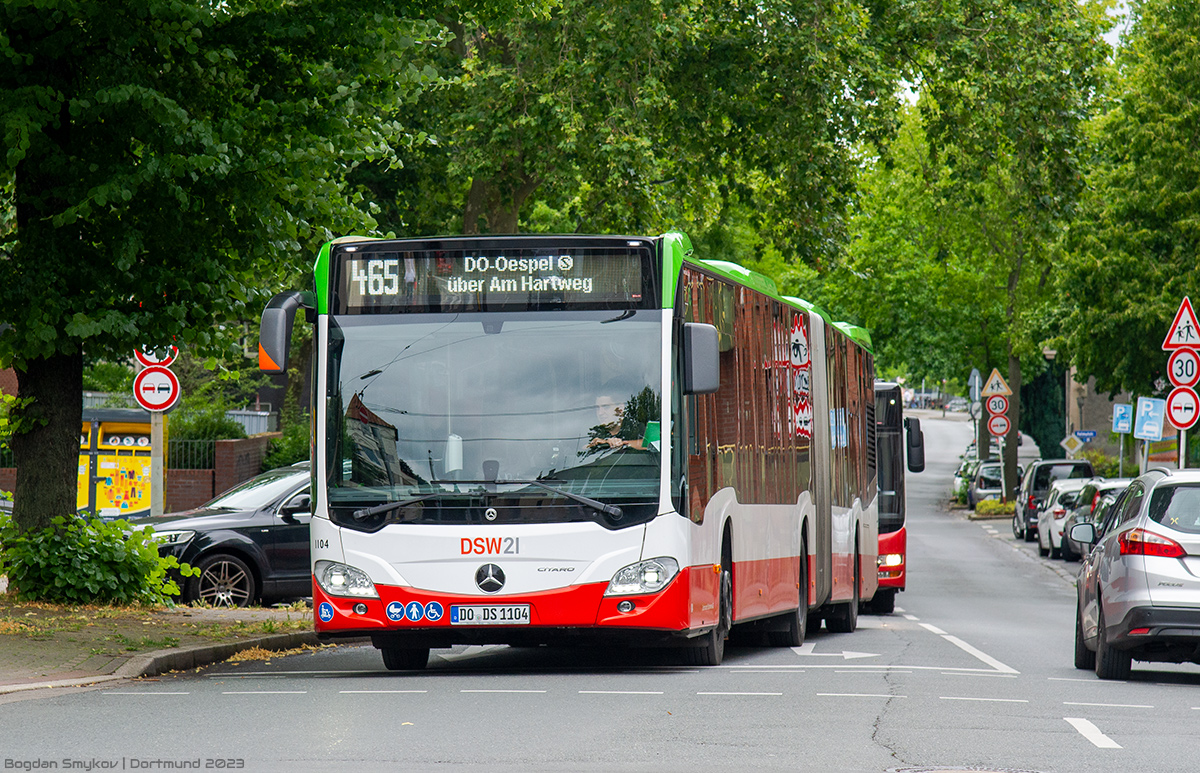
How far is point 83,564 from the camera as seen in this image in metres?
14.7

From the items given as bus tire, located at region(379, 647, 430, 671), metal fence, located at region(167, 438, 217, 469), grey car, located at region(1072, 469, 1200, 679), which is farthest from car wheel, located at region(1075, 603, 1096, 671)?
metal fence, located at region(167, 438, 217, 469)

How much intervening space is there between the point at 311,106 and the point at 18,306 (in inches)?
111

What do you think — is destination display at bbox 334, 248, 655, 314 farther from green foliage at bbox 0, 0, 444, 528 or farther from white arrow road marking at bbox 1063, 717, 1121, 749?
white arrow road marking at bbox 1063, 717, 1121, 749

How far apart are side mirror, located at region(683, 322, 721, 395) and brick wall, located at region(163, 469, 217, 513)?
20811mm

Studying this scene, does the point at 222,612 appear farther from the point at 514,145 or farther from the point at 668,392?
the point at 514,145

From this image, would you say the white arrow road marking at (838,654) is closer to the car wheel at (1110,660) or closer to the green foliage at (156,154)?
the car wheel at (1110,660)

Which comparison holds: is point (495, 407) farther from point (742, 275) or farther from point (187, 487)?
point (187, 487)

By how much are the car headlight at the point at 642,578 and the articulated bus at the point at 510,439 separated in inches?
0.4

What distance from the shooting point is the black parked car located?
1783 cm

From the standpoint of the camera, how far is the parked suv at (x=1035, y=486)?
42188mm

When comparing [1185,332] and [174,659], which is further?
[1185,332]

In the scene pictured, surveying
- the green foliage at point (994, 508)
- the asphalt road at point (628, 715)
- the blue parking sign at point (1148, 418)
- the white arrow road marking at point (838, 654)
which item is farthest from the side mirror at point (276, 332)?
the green foliage at point (994, 508)

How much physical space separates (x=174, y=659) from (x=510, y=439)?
3.13 m

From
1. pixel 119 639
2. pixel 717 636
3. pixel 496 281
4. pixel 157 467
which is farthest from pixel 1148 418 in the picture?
pixel 119 639
